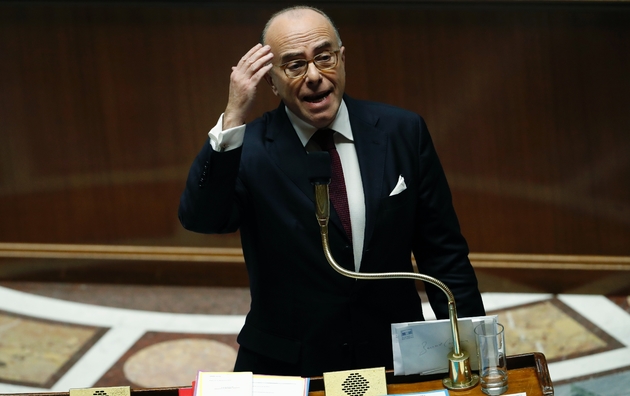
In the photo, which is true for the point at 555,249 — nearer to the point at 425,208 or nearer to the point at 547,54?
the point at 547,54

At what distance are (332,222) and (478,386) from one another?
565 mm

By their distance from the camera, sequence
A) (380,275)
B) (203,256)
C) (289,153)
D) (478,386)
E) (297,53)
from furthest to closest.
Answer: (203,256), (289,153), (297,53), (478,386), (380,275)

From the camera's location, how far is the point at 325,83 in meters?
2.31

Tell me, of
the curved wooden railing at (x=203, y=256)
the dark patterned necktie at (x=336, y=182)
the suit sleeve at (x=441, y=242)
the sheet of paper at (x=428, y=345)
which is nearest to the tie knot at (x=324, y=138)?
the dark patterned necktie at (x=336, y=182)

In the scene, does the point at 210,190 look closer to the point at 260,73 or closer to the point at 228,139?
the point at 228,139

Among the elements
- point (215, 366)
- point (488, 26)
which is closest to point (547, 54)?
point (488, 26)

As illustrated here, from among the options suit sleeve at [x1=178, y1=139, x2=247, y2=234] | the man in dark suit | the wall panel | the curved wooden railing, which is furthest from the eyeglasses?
the curved wooden railing

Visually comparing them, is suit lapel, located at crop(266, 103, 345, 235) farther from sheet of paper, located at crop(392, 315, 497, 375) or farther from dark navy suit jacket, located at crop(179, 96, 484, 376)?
sheet of paper, located at crop(392, 315, 497, 375)

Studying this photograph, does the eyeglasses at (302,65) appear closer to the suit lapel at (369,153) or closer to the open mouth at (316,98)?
the open mouth at (316,98)

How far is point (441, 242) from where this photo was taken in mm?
2465

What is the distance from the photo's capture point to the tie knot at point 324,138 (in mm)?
2445

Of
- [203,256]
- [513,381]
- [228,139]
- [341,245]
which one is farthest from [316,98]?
[203,256]

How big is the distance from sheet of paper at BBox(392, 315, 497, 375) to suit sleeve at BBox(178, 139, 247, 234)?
545 millimetres

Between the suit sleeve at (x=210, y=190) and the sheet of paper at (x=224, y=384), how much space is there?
411mm
